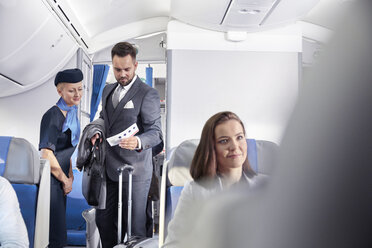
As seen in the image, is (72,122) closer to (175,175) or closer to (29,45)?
(29,45)

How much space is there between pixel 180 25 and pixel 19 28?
1.52 metres

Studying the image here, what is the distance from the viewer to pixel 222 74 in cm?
364

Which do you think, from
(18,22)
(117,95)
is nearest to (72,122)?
(117,95)

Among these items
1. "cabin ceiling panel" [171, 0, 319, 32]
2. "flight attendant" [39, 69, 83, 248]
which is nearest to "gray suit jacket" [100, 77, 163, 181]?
"flight attendant" [39, 69, 83, 248]

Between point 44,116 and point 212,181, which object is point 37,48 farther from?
point 212,181

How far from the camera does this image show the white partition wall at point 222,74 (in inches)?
140

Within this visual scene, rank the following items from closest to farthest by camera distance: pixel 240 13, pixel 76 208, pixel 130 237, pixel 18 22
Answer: pixel 18 22 < pixel 130 237 < pixel 240 13 < pixel 76 208

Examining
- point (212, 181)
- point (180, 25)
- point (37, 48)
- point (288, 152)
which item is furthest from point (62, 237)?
point (288, 152)

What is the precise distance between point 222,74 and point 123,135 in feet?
4.10

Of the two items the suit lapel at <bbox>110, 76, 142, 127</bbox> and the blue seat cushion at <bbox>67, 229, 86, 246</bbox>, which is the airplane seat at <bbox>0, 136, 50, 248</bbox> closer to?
the suit lapel at <bbox>110, 76, 142, 127</bbox>

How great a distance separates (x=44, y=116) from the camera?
329cm

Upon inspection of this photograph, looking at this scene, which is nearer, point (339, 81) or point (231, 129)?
point (339, 81)

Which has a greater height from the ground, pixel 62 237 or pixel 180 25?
pixel 180 25

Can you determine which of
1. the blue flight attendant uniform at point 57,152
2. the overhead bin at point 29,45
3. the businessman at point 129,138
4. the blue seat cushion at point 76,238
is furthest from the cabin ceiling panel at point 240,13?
the blue seat cushion at point 76,238
